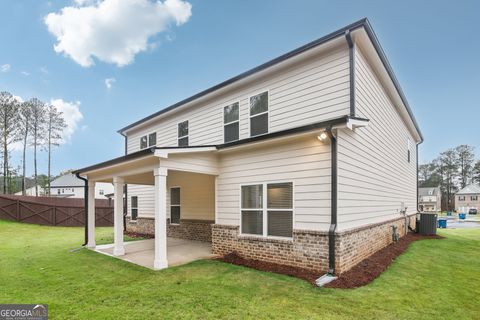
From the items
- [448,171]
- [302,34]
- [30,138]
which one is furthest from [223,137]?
[448,171]

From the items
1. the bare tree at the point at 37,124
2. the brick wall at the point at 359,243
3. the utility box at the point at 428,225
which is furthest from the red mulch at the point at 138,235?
the bare tree at the point at 37,124

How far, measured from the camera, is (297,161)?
6648mm

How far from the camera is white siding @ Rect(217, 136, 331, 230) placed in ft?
20.2

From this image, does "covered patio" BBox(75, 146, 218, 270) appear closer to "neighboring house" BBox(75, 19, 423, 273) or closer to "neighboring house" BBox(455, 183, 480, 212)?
"neighboring house" BBox(75, 19, 423, 273)

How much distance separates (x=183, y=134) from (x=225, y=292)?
8.23m

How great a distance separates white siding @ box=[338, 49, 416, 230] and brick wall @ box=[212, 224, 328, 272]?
0.76 m

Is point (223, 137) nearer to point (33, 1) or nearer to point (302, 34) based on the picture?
point (302, 34)

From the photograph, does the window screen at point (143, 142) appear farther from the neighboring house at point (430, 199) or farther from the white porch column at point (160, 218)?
the neighboring house at point (430, 199)

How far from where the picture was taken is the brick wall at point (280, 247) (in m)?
6.06

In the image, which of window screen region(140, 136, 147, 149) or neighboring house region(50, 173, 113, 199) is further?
neighboring house region(50, 173, 113, 199)

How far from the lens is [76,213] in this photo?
1914 cm

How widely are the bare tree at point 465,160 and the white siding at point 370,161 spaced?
6616 cm

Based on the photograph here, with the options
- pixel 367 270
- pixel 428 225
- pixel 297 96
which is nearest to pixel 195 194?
pixel 297 96

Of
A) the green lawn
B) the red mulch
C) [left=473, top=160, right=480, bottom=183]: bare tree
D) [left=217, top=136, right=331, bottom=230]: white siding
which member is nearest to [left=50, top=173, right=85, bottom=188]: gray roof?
the red mulch
